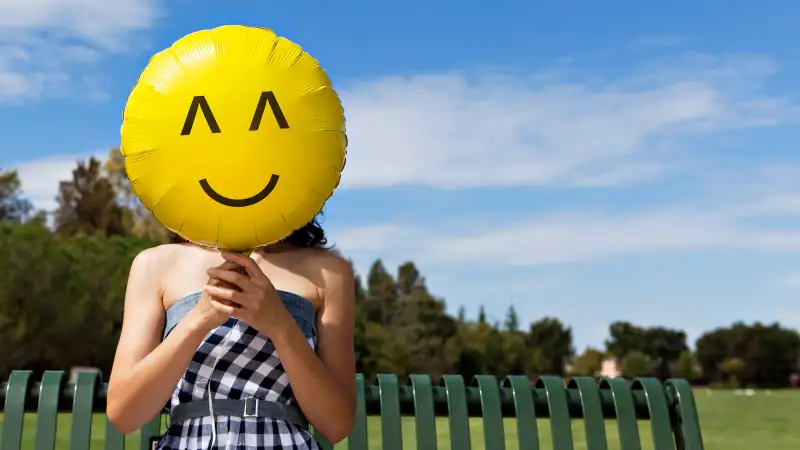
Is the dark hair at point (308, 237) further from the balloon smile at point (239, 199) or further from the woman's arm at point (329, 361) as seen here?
the balloon smile at point (239, 199)

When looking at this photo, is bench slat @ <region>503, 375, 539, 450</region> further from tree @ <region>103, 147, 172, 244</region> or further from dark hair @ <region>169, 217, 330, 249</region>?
tree @ <region>103, 147, 172, 244</region>

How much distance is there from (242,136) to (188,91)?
0.16 metres

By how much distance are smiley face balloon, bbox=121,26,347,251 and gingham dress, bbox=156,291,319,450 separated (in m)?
0.30

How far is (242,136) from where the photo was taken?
2342 mm

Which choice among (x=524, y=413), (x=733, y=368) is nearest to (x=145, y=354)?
(x=524, y=413)

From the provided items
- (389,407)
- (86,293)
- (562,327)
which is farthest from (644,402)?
(562,327)

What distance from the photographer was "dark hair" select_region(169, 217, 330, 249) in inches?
116

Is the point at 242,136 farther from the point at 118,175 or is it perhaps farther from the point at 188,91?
the point at 118,175

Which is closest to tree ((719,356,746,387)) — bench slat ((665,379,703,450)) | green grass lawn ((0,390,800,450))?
green grass lawn ((0,390,800,450))

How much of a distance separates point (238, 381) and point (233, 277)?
0.42 m

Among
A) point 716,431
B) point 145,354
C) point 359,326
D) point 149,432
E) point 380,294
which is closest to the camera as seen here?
point 145,354

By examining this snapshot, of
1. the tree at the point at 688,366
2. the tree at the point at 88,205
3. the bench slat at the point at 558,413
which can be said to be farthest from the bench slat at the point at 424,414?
the tree at the point at 688,366

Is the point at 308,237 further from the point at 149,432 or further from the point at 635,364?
the point at 635,364

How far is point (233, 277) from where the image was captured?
243 centimetres
